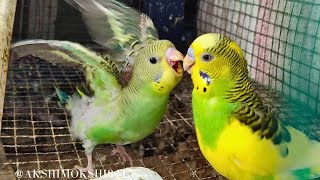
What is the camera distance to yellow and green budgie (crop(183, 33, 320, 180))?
1.05 metres

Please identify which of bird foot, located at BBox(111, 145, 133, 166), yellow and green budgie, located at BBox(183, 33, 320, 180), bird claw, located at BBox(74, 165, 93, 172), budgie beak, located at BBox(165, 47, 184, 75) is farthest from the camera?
bird foot, located at BBox(111, 145, 133, 166)

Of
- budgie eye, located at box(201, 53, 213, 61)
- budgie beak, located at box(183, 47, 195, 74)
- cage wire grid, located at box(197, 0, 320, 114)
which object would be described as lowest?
cage wire grid, located at box(197, 0, 320, 114)

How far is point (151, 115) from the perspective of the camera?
1.27 meters

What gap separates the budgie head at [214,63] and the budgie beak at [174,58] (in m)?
0.10

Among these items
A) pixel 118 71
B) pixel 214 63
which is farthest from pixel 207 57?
pixel 118 71

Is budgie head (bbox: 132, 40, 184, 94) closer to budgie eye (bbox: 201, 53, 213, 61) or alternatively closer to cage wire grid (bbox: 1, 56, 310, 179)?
budgie eye (bbox: 201, 53, 213, 61)

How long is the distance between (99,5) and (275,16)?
95 centimetres

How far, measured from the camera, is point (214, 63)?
105 centimetres

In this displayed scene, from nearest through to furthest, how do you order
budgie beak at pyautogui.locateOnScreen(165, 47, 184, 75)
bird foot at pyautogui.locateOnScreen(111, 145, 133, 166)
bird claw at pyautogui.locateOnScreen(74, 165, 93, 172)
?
budgie beak at pyautogui.locateOnScreen(165, 47, 184, 75) → bird claw at pyautogui.locateOnScreen(74, 165, 93, 172) → bird foot at pyautogui.locateOnScreen(111, 145, 133, 166)

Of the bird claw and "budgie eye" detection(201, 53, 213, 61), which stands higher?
"budgie eye" detection(201, 53, 213, 61)

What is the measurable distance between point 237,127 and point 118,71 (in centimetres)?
39

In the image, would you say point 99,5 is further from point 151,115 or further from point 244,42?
point 244,42

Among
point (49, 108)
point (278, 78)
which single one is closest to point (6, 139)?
point (49, 108)

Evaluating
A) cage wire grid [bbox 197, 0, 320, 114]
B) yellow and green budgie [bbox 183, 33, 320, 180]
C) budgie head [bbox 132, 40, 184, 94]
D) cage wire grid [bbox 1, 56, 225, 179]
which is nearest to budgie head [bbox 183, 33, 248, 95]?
yellow and green budgie [bbox 183, 33, 320, 180]
